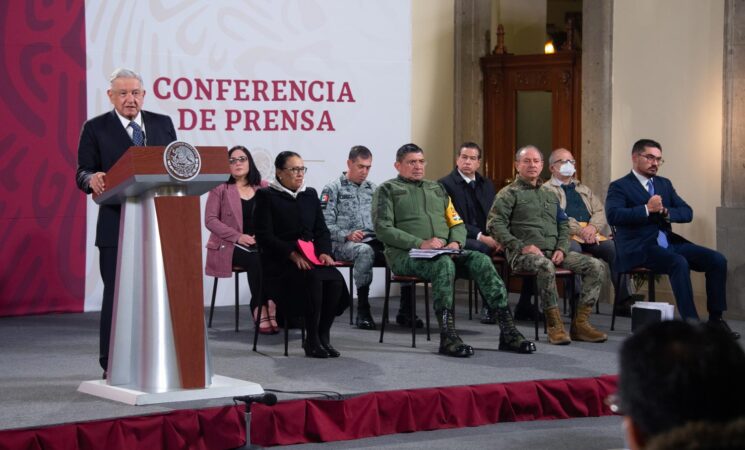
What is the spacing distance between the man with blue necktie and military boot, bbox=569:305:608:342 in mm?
478

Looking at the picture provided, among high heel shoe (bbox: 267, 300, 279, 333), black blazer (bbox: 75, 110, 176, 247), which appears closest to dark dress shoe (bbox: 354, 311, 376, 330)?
high heel shoe (bbox: 267, 300, 279, 333)

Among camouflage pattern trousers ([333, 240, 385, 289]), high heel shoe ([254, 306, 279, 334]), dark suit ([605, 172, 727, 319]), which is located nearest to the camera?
dark suit ([605, 172, 727, 319])

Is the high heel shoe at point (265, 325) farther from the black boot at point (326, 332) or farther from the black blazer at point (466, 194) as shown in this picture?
the black blazer at point (466, 194)

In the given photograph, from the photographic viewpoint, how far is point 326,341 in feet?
19.6

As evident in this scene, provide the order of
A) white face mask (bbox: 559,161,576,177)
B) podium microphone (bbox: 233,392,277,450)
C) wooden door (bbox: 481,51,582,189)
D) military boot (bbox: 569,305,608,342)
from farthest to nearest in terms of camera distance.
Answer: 1. wooden door (bbox: 481,51,582,189)
2. white face mask (bbox: 559,161,576,177)
3. military boot (bbox: 569,305,608,342)
4. podium microphone (bbox: 233,392,277,450)

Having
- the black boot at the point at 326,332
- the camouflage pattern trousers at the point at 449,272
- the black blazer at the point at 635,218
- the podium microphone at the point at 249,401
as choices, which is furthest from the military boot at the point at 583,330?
the podium microphone at the point at 249,401

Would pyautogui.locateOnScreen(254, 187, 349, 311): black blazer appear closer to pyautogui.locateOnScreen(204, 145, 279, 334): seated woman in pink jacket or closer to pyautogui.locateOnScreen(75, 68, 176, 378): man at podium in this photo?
pyautogui.locateOnScreen(204, 145, 279, 334): seated woman in pink jacket

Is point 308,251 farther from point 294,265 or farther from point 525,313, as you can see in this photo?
point 525,313

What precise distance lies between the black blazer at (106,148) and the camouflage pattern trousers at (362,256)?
238cm

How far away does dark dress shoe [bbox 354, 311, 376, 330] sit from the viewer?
7.04m

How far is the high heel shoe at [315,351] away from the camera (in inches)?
230

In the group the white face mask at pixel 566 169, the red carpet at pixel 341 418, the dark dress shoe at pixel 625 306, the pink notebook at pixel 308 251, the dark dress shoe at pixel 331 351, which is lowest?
the red carpet at pixel 341 418

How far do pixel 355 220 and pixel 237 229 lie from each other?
74cm

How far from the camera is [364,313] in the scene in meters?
7.10
